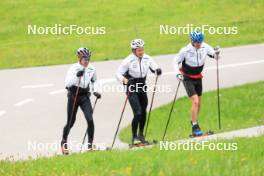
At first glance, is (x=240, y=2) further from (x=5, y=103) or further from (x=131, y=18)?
(x=5, y=103)

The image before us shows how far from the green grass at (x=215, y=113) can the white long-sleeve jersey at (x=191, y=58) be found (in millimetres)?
1533

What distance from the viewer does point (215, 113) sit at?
19.0m

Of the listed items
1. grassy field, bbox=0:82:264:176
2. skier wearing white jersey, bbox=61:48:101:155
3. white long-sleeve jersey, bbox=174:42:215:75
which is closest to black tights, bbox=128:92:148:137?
skier wearing white jersey, bbox=61:48:101:155

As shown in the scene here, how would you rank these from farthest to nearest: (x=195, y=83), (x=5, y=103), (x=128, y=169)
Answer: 1. (x=5, y=103)
2. (x=195, y=83)
3. (x=128, y=169)

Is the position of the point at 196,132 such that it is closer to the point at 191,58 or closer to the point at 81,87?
the point at 191,58

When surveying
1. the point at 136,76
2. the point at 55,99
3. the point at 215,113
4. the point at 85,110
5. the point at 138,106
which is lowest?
the point at 85,110

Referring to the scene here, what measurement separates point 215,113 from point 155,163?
27.4 feet

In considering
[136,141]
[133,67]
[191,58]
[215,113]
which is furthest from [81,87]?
[215,113]

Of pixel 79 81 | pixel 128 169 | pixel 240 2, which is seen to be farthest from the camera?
pixel 240 2

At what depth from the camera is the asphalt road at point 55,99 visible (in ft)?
57.7

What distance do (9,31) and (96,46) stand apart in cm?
678

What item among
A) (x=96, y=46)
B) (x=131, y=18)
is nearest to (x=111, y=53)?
(x=96, y=46)

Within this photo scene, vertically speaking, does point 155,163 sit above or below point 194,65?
below

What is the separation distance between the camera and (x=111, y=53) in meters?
30.2
